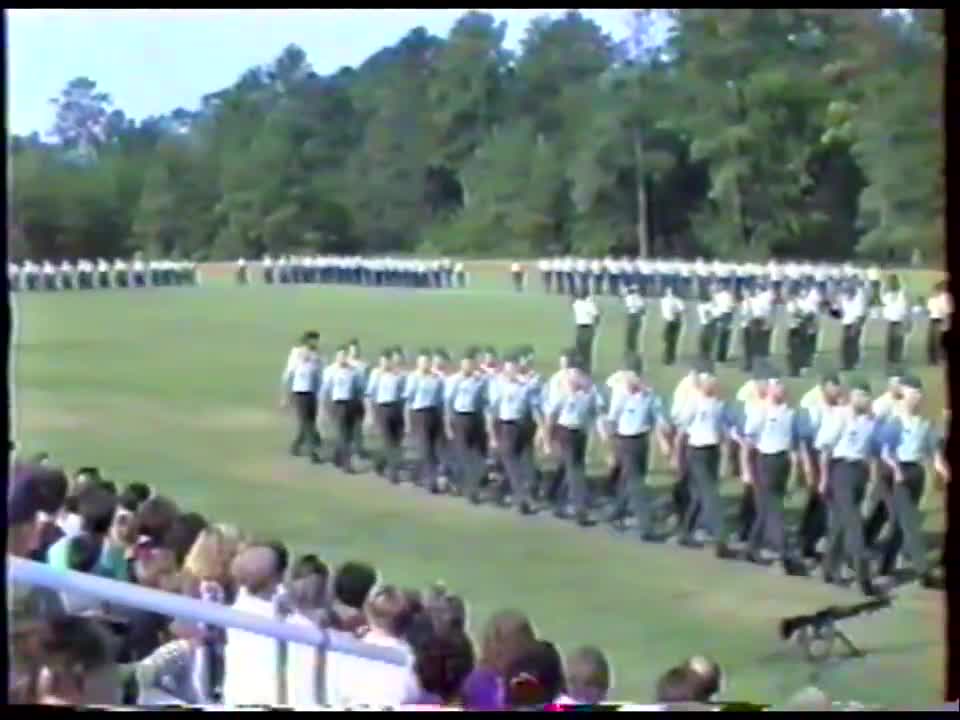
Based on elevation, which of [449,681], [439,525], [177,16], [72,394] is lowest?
[449,681]


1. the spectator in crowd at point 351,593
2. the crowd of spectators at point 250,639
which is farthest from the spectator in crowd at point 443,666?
the spectator in crowd at point 351,593

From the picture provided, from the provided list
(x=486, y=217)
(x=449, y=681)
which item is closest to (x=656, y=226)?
(x=486, y=217)

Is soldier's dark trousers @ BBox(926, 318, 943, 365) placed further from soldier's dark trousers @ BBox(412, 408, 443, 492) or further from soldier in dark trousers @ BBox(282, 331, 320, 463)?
soldier in dark trousers @ BBox(282, 331, 320, 463)

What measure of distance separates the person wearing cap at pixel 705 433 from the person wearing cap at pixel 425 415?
0.57m

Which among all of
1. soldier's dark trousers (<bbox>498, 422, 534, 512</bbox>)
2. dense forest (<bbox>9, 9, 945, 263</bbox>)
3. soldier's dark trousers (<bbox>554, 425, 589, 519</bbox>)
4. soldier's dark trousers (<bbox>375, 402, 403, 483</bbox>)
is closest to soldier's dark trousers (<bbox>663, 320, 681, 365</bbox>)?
dense forest (<bbox>9, 9, 945, 263</bbox>)

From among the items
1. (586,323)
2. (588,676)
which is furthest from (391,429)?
(588,676)

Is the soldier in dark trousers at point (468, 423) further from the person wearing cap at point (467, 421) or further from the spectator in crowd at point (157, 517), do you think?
the spectator in crowd at point (157, 517)

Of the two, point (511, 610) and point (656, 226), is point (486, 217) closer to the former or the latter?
point (656, 226)

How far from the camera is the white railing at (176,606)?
12.5 feet

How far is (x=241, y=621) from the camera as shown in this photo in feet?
12.6

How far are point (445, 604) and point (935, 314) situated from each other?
1.27m

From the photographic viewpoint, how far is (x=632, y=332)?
4.18 meters

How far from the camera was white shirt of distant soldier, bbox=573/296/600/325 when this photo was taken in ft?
13.6

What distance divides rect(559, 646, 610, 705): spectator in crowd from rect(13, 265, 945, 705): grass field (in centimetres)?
3
